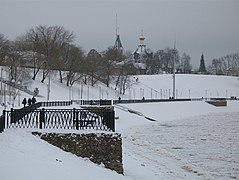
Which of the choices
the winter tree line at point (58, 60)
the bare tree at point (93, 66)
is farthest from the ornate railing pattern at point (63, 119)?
the bare tree at point (93, 66)

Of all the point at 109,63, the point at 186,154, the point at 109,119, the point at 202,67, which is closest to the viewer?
the point at 109,119

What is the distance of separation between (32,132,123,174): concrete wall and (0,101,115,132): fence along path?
849 mm

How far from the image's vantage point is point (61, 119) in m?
15.9

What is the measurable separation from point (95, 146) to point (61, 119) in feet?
9.36

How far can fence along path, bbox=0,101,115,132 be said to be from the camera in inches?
581

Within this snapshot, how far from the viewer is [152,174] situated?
16.0 m

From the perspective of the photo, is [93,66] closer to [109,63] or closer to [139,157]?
[109,63]

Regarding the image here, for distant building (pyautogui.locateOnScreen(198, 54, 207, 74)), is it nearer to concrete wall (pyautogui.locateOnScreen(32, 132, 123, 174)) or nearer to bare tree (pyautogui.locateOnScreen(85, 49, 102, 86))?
bare tree (pyautogui.locateOnScreen(85, 49, 102, 86))

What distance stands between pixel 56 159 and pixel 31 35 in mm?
66444

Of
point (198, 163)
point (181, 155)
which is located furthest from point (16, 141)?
point (181, 155)

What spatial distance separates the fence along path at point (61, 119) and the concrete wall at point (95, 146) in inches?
33.4

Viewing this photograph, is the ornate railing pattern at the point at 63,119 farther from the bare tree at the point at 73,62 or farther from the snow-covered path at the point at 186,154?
the bare tree at the point at 73,62

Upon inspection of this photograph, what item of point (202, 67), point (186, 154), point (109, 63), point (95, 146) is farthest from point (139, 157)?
point (202, 67)

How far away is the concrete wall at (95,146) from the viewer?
13547 millimetres
